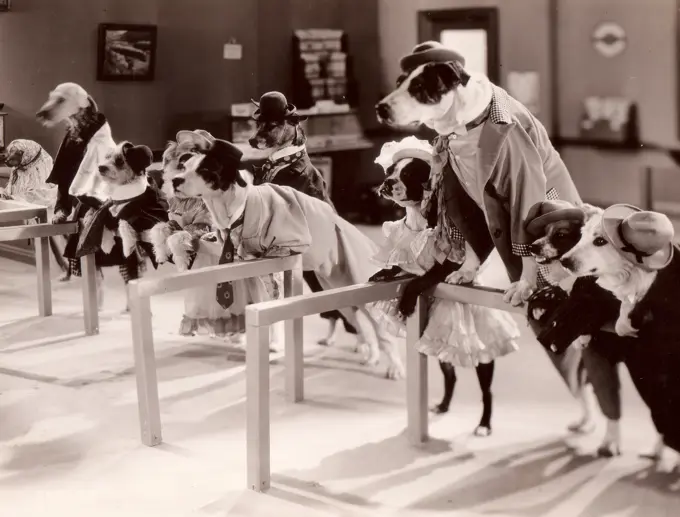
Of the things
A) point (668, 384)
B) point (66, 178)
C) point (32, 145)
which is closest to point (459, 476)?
point (668, 384)

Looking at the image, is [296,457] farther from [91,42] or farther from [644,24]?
[91,42]

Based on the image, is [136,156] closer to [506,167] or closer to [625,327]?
[506,167]

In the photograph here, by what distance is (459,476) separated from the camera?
2322mm

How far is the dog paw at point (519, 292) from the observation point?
2195mm

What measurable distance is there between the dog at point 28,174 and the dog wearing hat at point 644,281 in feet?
8.70

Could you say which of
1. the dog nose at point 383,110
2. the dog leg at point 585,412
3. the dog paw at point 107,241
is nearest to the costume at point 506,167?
the dog nose at point 383,110

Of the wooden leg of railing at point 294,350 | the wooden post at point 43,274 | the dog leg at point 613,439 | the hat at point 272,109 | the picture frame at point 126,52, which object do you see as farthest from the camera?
the picture frame at point 126,52

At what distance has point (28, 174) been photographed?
13.1ft

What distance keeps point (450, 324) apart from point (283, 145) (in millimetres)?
1002

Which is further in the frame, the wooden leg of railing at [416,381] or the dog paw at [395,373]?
the dog paw at [395,373]

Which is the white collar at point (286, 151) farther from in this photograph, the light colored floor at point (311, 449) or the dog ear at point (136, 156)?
the light colored floor at point (311, 449)

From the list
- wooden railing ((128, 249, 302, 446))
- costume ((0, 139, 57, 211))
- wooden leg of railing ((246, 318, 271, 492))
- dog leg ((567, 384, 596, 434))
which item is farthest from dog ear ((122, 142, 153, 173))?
dog leg ((567, 384, 596, 434))

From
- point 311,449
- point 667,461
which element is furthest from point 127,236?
point 667,461

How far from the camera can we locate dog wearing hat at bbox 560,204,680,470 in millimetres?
1953
